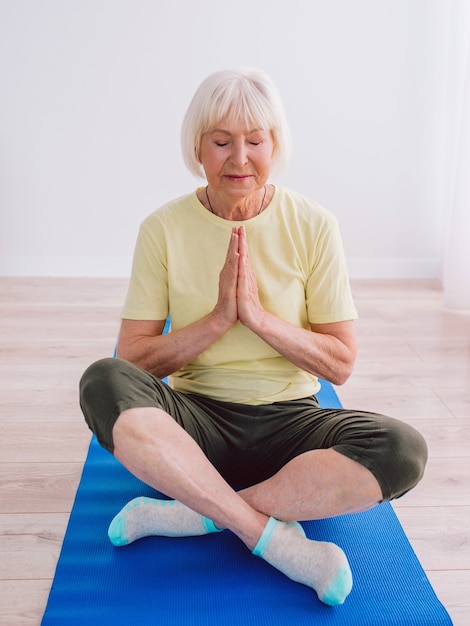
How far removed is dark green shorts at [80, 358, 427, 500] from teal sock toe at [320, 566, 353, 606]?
0.18 metres

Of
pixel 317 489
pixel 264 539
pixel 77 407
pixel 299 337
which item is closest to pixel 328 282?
pixel 299 337

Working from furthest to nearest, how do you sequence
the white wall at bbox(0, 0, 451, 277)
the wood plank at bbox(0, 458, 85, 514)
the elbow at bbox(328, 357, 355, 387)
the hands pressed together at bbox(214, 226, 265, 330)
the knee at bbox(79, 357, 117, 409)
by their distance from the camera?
the white wall at bbox(0, 0, 451, 277) → the wood plank at bbox(0, 458, 85, 514) → the elbow at bbox(328, 357, 355, 387) → the hands pressed together at bbox(214, 226, 265, 330) → the knee at bbox(79, 357, 117, 409)

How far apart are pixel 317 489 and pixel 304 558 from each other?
5.4 inches

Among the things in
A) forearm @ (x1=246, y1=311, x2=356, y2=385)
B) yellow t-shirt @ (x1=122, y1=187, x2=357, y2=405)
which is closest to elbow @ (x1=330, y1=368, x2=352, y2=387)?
forearm @ (x1=246, y1=311, x2=356, y2=385)

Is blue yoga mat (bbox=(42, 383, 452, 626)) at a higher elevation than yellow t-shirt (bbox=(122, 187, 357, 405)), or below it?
below

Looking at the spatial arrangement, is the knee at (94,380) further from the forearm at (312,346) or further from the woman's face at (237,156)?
the woman's face at (237,156)

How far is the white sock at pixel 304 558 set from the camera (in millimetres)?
1496

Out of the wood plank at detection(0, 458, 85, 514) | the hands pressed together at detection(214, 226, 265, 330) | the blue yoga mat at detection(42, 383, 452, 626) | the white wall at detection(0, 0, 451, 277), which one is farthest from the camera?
the white wall at detection(0, 0, 451, 277)

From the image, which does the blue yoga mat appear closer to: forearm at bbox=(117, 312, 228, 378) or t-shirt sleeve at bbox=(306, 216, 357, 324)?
forearm at bbox=(117, 312, 228, 378)

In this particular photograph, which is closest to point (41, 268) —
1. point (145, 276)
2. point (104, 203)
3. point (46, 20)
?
point (104, 203)

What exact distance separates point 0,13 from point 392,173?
214cm

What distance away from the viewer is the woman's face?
169 cm

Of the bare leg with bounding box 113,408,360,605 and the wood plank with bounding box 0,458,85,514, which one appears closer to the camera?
the bare leg with bounding box 113,408,360,605

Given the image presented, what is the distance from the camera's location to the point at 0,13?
3789 mm
